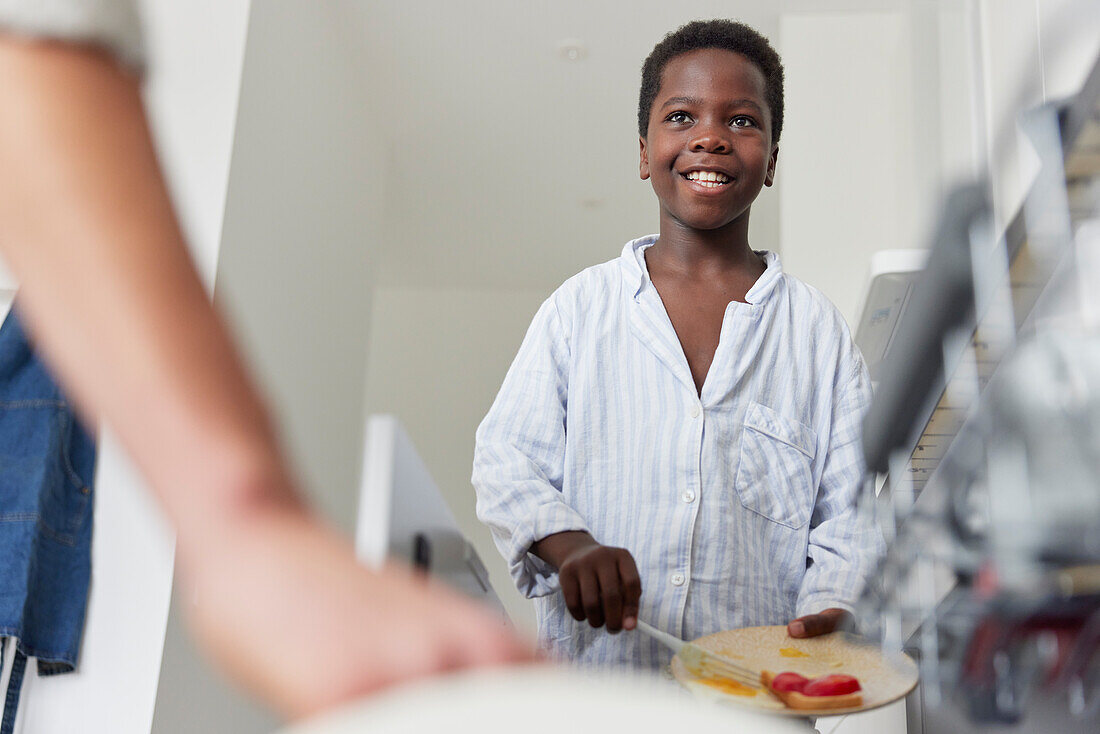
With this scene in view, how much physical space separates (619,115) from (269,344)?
4.02ft

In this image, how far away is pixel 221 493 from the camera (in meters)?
0.13

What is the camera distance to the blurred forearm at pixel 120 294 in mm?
135

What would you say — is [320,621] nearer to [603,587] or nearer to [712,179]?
[603,587]

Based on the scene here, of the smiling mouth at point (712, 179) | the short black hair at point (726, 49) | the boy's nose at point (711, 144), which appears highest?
the short black hair at point (726, 49)

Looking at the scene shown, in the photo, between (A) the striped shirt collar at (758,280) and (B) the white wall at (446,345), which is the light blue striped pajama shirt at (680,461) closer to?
(A) the striped shirt collar at (758,280)

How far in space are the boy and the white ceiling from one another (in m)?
1.35

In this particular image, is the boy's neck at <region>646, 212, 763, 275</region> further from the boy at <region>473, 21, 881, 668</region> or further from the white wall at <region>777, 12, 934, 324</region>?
the white wall at <region>777, 12, 934, 324</region>

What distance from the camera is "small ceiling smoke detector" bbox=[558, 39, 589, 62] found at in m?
2.35

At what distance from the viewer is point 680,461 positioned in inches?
29.6

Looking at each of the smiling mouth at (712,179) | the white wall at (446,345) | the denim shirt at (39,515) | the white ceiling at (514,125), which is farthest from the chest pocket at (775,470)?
the white wall at (446,345)

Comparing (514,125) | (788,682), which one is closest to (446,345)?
(514,125)

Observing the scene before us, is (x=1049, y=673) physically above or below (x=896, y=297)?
below

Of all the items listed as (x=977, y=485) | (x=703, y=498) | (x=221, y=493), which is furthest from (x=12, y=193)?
(x=703, y=498)

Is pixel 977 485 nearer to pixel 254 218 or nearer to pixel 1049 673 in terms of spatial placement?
pixel 1049 673
